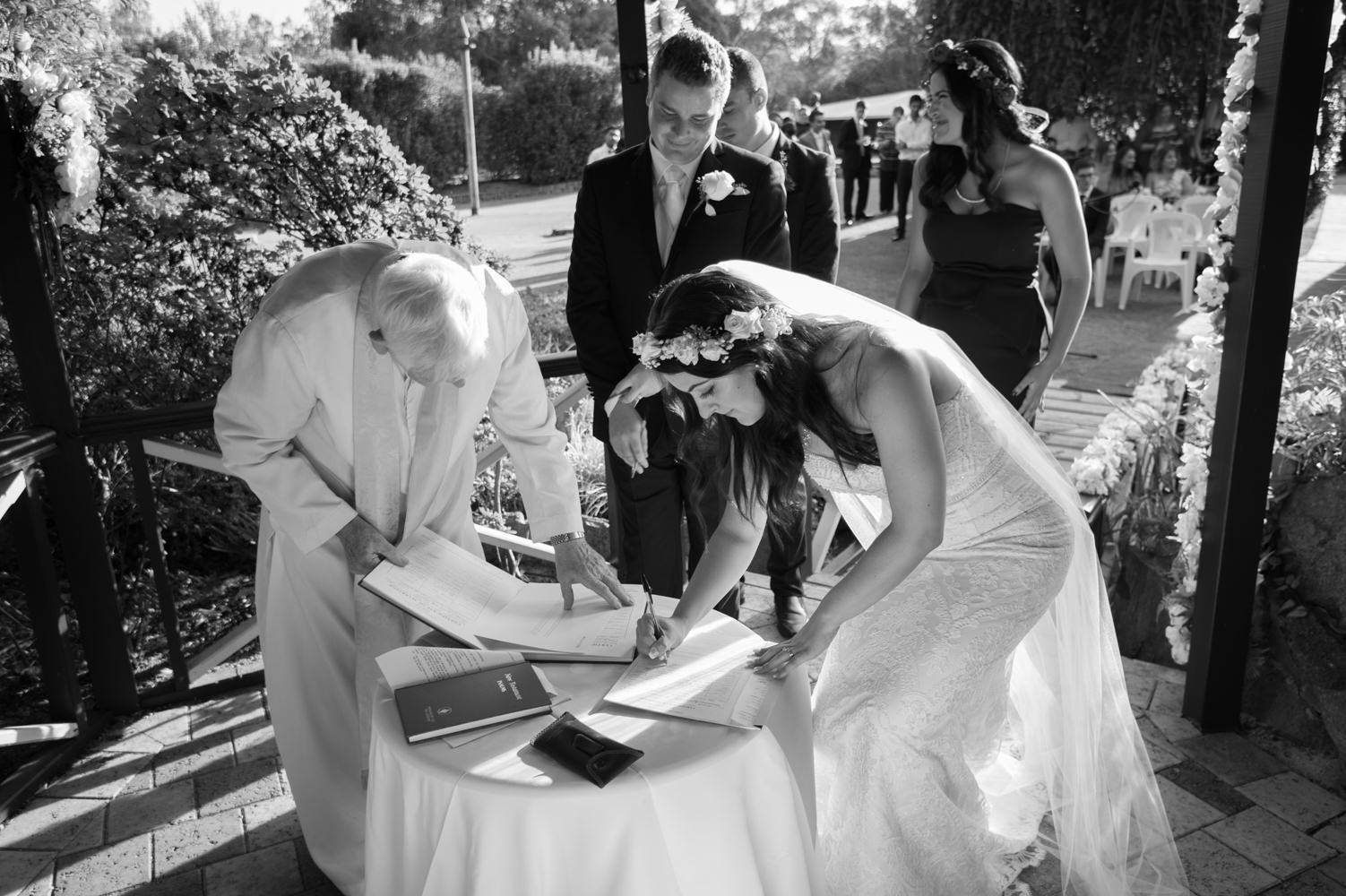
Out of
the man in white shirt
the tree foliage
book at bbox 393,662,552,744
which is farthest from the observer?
the man in white shirt

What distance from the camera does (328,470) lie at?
2.38 meters

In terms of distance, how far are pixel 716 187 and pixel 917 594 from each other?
1.37 meters

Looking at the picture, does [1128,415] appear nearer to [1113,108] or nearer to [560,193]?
[1113,108]

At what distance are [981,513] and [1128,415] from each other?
9.87 ft

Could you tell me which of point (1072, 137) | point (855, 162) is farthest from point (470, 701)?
point (855, 162)

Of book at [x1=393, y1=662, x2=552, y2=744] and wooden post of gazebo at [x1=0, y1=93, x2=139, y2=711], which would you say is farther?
wooden post of gazebo at [x1=0, y1=93, x2=139, y2=711]

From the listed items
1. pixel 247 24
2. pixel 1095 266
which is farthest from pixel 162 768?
pixel 247 24

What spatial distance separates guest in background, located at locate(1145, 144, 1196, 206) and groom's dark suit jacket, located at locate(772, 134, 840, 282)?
9087 millimetres

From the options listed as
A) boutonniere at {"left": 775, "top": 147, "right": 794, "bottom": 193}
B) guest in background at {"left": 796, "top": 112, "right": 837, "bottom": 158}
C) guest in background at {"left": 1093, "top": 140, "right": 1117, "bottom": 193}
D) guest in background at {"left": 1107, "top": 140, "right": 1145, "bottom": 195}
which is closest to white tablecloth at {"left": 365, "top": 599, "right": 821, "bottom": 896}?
boutonniere at {"left": 775, "top": 147, "right": 794, "bottom": 193}

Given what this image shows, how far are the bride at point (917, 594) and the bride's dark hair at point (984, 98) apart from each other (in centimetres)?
120

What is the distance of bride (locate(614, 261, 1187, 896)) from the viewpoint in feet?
6.88

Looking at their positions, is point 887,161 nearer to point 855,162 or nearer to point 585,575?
point 855,162

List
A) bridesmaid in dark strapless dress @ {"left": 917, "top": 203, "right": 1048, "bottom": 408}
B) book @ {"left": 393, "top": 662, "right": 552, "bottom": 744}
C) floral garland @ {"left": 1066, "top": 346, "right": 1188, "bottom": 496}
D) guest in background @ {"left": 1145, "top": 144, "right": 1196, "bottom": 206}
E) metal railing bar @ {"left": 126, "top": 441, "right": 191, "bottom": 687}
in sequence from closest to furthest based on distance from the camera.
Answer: book @ {"left": 393, "top": 662, "right": 552, "bottom": 744}, metal railing bar @ {"left": 126, "top": 441, "right": 191, "bottom": 687}, bridesmaid in dark strapless dress @ {"left": 917, "top": 203, "right": 1048, "bottom": 408}, floral garland @ {"left": 1066, "top": 346, "right": 1188, "bottom": 496}, guest in background @ {"left": 1145, "top": 144, "right": 1196, "bottom": 206}

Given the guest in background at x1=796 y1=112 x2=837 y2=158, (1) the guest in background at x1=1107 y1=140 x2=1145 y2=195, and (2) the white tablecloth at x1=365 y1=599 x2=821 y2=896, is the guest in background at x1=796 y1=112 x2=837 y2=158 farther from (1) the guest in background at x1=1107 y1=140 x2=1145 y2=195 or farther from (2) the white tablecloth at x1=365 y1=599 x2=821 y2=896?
(2) the white tablecloth at x1=365 y1=599 x2=821 y2=896
